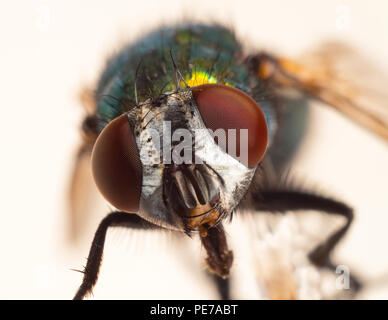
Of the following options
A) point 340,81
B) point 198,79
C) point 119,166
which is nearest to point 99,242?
point 119,166

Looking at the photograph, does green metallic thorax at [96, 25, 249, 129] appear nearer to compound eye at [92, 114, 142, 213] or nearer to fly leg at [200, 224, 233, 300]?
compound eye at [92, 114, 142, 213]

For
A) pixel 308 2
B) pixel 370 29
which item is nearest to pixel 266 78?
pixel 370 29

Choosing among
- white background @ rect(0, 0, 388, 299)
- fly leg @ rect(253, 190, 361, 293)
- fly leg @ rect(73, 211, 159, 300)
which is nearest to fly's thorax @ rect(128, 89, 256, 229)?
fly leg @ rect(73, 211, 159, 300)

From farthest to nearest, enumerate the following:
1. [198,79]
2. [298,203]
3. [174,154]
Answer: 1. [298,203]
2. [198,79]
3. [174,154]

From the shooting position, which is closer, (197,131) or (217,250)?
(197,131)

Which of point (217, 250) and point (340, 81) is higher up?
point (340, 81)

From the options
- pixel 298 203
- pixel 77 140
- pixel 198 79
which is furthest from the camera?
pixel 77 140

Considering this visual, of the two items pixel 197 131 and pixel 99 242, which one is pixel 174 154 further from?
pixel 99 242
